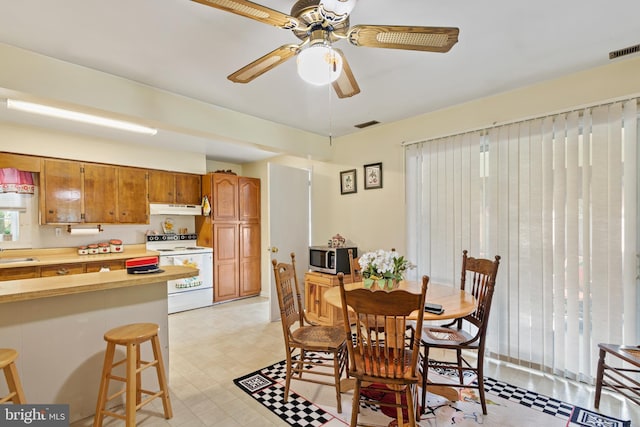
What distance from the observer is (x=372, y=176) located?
3.88 m

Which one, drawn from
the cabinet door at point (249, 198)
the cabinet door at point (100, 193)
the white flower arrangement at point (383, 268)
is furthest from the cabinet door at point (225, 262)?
the white flower arrangement at point (383, 268)

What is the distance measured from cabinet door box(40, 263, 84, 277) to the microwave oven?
2.95 metres

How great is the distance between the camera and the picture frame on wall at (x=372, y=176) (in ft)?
12.4

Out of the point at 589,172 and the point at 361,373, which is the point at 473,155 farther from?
the point at 361,373

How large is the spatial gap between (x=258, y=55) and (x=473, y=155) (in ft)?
7.21

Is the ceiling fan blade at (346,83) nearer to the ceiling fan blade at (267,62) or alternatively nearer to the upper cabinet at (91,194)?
the ceiling fan blade at (267,62)

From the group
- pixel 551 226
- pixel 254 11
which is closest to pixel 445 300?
pixel 551 226

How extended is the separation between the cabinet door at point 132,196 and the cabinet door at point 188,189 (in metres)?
0.48

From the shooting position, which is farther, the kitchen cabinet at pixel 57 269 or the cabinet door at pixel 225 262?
the cabinet door at pixel 225 262

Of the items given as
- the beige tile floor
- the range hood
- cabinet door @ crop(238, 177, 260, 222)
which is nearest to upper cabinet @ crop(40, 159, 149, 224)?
the range hood

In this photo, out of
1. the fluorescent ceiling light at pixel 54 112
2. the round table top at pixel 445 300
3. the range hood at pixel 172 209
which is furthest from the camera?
the range hood at pixel 172 209

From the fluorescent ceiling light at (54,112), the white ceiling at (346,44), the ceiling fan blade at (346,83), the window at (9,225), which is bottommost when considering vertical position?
the window at (9,225)

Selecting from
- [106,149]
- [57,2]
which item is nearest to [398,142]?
[57,2]

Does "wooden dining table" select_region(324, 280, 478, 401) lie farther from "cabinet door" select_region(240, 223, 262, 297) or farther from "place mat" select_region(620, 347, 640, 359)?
"cabinet door" select_region(240, 223, 262, 297)
